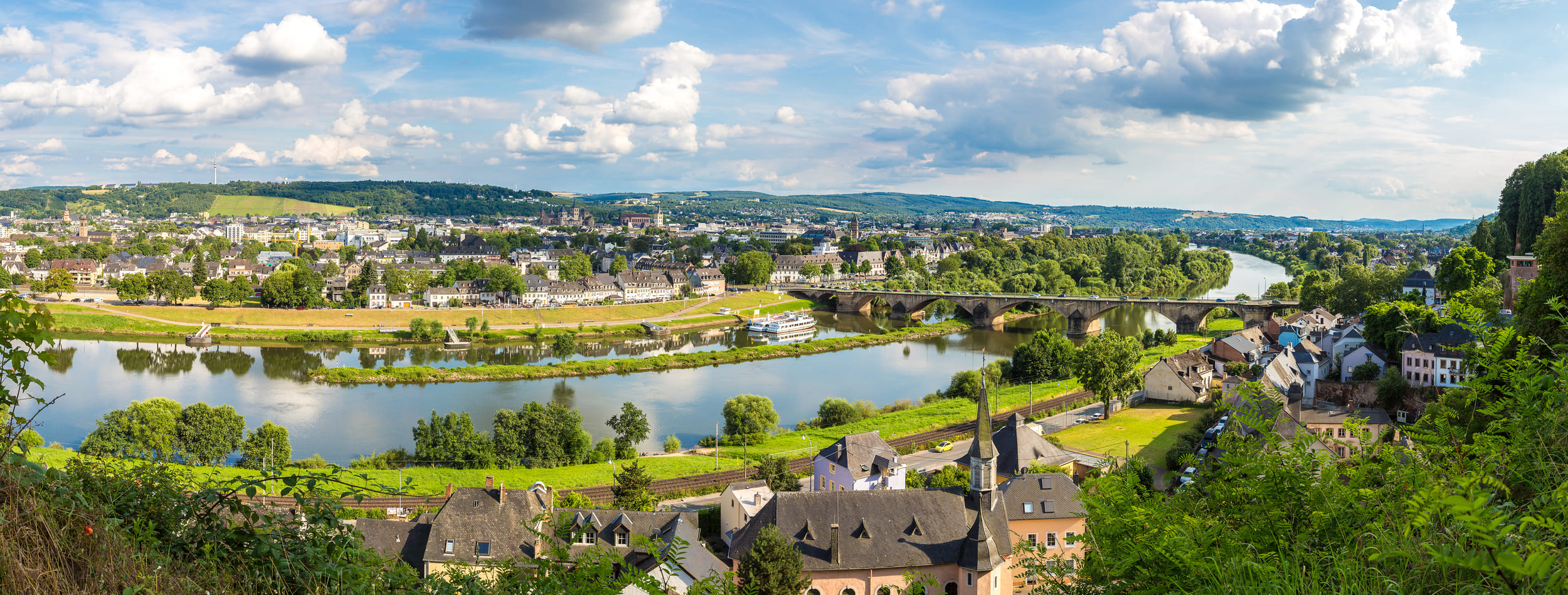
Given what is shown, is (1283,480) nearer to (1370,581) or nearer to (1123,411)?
(1370,581)

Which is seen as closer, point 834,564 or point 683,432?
point 834,564

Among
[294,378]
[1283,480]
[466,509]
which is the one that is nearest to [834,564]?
[466,509]

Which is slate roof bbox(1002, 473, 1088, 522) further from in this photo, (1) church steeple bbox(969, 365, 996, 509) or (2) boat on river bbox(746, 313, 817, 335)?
(2) boat on river bbox(746, 313, 817, 335)

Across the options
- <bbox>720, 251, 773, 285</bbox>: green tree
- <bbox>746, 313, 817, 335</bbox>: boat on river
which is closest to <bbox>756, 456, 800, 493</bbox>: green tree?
<bbox>746, 313, 817, 335</bbox>: boat on river

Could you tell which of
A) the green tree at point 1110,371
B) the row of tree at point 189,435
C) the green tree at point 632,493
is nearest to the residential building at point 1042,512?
the green tree at point 632,493

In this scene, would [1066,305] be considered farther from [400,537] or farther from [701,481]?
[400,537]
